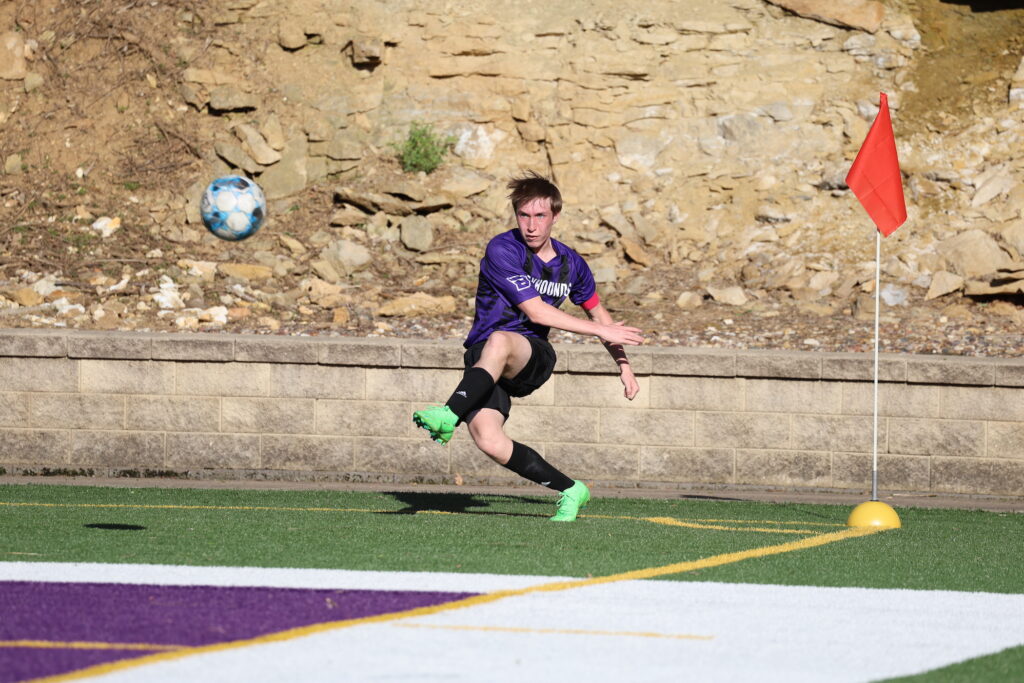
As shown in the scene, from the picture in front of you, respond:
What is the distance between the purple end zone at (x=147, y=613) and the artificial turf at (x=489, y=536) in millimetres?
863

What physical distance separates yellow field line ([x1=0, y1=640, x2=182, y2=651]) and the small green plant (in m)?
13.4

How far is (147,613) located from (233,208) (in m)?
11.1

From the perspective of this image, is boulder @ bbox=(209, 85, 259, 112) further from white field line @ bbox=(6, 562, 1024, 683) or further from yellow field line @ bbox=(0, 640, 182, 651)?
yellow field line @ bbox=(0, 640, 182, 651)

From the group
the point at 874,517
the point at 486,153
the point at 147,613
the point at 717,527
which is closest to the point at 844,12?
the point at 486,153

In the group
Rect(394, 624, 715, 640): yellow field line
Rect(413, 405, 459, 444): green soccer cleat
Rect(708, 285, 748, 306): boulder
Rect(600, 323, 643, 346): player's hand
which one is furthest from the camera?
Rect(708, 285, 748, 306): boulder

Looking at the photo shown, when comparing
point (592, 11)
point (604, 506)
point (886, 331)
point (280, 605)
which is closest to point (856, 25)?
point (592, 11)

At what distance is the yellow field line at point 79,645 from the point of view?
4.36 m

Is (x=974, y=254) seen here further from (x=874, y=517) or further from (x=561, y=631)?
(x=561, y=631)

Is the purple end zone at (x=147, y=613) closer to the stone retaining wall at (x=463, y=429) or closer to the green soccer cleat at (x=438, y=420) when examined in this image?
the green soccer cleat at (x=438, y=420)

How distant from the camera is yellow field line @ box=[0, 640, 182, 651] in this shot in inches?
172

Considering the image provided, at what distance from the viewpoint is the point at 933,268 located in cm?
1526

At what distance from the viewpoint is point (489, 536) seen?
24.4ft

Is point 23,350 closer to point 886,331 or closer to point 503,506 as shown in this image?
point 503,506

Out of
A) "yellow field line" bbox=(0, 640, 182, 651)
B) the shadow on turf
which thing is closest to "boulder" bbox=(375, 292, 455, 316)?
the shadow on turf
